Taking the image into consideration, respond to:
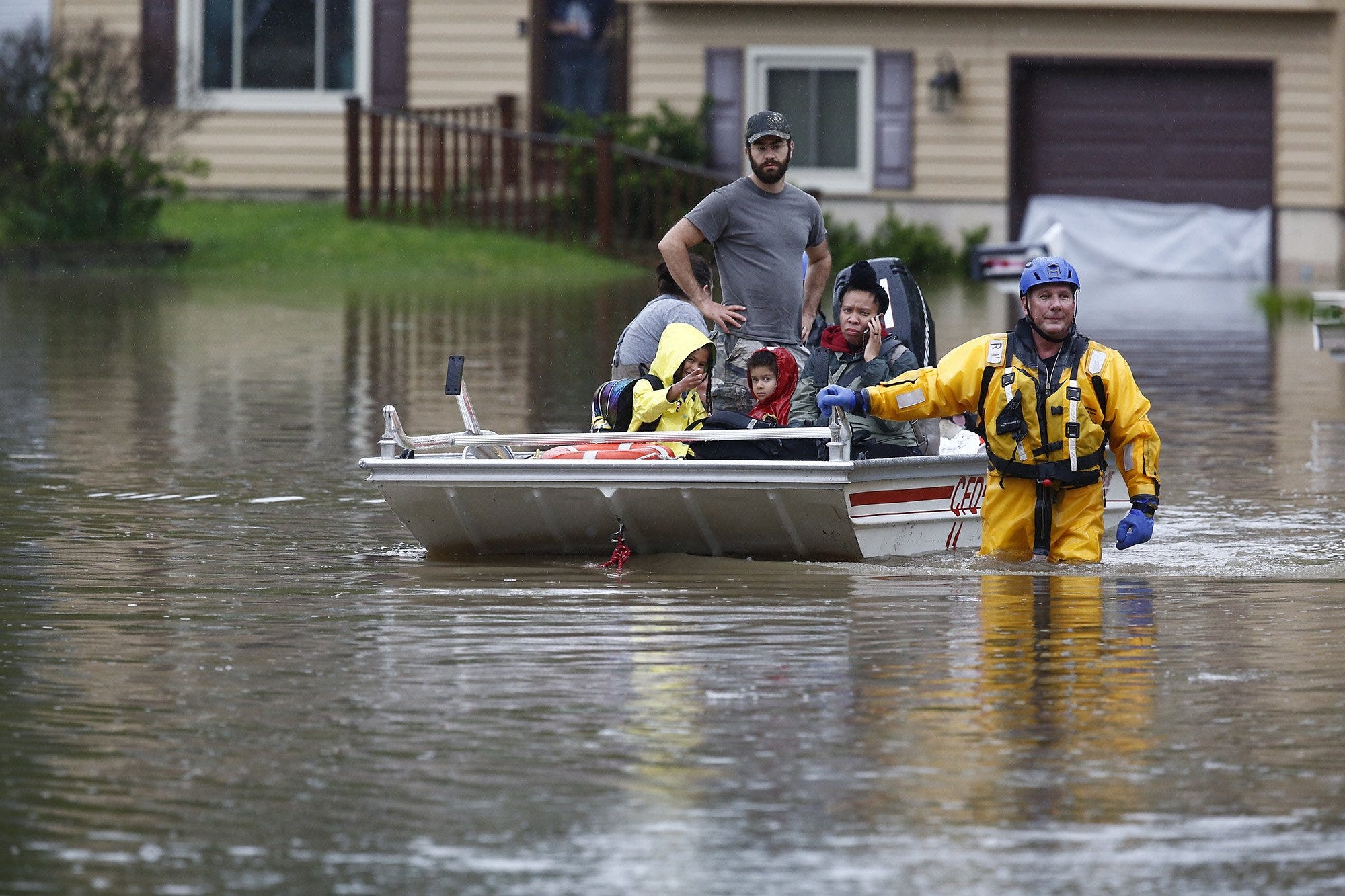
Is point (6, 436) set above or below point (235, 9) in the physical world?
below

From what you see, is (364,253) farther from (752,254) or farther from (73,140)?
(752,254)

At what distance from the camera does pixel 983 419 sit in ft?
28.8

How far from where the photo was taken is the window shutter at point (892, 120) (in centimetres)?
2928

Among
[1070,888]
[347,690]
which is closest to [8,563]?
[347,690]

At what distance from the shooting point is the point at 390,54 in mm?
29344

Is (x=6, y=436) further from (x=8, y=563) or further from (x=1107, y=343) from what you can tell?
(x=1107, y=343)

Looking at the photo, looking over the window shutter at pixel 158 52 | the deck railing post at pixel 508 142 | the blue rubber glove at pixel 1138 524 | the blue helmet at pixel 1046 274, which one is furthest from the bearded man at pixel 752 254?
the deck railing post at pixel 508 142

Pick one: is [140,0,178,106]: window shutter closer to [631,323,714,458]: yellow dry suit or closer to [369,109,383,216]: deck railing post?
[369,109,383,216]: deck railing post

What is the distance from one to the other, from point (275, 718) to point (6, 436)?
23.1 feet

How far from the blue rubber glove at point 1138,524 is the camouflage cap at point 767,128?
215 cm

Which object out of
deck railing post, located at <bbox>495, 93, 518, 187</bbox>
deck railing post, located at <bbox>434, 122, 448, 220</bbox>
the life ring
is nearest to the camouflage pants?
the life ring

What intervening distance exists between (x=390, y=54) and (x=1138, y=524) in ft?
72.2

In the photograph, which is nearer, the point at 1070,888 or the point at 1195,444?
the point at 1070,888

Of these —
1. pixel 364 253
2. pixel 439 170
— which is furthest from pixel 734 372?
pixel 439 170
